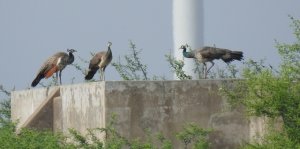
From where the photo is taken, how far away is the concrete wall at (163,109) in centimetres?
1781

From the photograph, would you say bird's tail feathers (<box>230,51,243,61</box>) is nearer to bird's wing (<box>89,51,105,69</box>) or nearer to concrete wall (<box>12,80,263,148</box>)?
bird's wing (<box>89,51,105,69</box>)

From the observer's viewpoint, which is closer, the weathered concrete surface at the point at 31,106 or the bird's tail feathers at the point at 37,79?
the weathered concrete surface at the point at 31,106

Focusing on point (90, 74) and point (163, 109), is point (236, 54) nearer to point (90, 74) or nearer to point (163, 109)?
point (90, 74)

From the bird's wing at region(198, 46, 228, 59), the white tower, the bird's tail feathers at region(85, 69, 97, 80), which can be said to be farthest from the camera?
the white tower

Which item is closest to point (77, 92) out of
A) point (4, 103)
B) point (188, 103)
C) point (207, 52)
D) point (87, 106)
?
point (87, 106)

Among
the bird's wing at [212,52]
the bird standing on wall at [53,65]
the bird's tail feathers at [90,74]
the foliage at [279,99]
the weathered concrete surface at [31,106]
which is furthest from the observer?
the bird standing on wall at [53,65]

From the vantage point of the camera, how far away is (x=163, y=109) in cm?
1809

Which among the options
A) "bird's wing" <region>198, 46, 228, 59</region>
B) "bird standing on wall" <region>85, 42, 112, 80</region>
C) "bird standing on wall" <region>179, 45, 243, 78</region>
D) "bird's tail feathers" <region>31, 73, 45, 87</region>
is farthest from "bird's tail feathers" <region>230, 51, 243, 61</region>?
"bird's tail feathers" <region>31, 73, 45, 87</region>

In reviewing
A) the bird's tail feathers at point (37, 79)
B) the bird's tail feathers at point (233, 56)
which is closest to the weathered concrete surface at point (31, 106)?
the bird's tail feathers at point (37, 79)

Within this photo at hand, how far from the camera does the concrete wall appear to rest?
1781 centimetres

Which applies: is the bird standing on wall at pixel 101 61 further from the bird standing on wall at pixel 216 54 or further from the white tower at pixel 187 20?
the white tower at pixel 187 20

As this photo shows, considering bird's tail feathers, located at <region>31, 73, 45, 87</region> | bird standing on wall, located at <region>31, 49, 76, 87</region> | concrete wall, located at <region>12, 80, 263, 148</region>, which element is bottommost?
concrete wall, located at <region>12, 80, 263, 148</region>

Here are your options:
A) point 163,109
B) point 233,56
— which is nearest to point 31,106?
point 233,56

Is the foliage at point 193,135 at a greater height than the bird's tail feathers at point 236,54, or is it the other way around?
the bird's tail feathers at point 236,54
